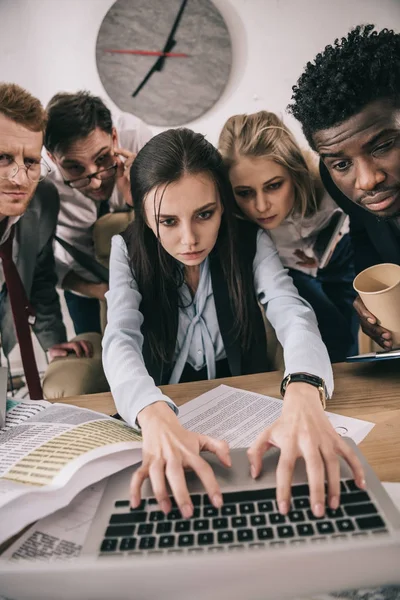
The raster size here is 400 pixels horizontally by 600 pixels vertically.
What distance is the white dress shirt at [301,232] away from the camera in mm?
1323

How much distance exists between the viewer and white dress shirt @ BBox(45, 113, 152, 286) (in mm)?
1278

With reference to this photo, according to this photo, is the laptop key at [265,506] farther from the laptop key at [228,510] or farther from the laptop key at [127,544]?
the laptop key at [127,544]

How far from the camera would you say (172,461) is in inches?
24.6

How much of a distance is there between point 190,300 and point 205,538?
80cm

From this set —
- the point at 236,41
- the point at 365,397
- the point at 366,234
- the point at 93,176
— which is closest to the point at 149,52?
the point at 236,41

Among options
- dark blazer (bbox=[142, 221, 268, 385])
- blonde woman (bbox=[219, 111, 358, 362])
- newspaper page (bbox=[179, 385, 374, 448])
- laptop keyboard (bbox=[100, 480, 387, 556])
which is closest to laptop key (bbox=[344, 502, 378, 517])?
laptop keyboard (bbox=[100, 480, 387, 556])

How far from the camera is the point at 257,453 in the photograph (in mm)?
649

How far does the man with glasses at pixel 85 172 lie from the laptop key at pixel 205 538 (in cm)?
93

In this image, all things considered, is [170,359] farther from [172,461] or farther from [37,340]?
[172,461]

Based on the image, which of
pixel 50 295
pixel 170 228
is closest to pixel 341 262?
pixel 170 228

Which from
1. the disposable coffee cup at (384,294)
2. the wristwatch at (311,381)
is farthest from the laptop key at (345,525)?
the disposable coffee cup at (384,294)

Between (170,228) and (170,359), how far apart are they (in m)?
0.37

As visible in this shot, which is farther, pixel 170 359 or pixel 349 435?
pixel 170 359

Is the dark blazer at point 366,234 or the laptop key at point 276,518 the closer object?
the laptop key at point 276,518
